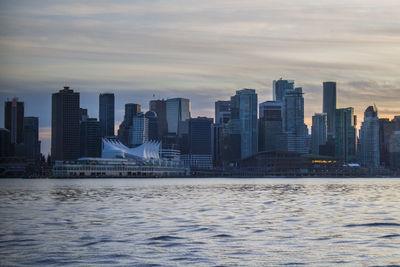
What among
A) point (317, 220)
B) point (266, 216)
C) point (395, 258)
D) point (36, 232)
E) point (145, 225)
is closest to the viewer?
point (395, 258)

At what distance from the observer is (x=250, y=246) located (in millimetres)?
25438

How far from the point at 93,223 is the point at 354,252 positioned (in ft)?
56.1

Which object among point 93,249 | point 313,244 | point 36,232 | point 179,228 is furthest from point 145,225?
point 313,244

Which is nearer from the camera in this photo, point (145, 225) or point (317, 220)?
point (145, 225)

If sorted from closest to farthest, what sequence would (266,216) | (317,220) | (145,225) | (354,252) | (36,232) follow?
(354,252) → (36,232) → (145,225) → (317,220) → (266,216)

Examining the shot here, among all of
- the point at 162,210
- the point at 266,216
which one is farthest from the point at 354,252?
the point at 162,210

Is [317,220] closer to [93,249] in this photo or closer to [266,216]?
[266,216]

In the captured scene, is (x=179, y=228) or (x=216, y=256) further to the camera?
(x=179, y=228)

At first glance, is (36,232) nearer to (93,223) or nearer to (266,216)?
(93,223)

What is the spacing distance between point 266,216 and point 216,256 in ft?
56.5

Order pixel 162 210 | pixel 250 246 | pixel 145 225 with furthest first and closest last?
pixel 162 210, pixel 145 225, pixel 250 246

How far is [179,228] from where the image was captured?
32.4m

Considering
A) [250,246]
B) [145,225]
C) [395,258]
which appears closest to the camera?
[395,258]

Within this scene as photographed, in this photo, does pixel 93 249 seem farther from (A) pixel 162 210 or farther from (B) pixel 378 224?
(A) pixel 162 210
